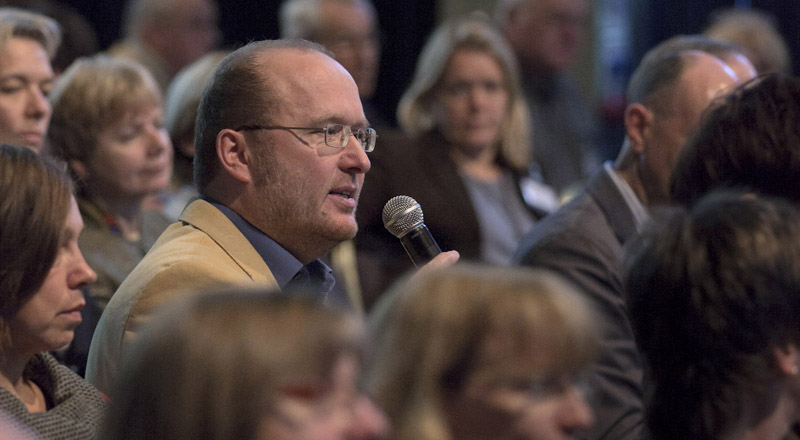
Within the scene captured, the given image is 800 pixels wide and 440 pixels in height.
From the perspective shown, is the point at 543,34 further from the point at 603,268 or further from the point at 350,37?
the point at 603,268

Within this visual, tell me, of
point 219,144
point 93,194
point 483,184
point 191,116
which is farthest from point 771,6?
point 219,144

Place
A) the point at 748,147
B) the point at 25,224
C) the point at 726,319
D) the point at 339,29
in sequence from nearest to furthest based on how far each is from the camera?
the point at 726,319, the point at 25,224, the point at 748,147, the point at 339,29

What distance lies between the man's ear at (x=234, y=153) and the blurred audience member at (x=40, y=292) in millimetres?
436

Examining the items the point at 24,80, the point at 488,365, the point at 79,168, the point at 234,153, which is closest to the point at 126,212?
the point at 79,168

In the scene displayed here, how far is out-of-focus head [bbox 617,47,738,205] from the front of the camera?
3344 millimetres

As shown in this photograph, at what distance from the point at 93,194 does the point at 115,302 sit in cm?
130

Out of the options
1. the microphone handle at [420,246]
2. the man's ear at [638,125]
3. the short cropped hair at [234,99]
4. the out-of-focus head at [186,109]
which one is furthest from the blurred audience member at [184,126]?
the microphone handle at [420,246]

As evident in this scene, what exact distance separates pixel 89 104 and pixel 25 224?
1.61 metres

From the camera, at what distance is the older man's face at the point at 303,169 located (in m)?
2.57

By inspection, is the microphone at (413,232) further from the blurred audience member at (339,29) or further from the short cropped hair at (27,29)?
the blurred audience member at (339,29)

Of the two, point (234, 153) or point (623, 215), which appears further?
point (623, 215)

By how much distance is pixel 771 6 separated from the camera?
694 cm

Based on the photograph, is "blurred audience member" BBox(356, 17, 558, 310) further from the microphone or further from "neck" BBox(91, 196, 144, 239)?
the microphone

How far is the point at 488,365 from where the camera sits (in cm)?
143
